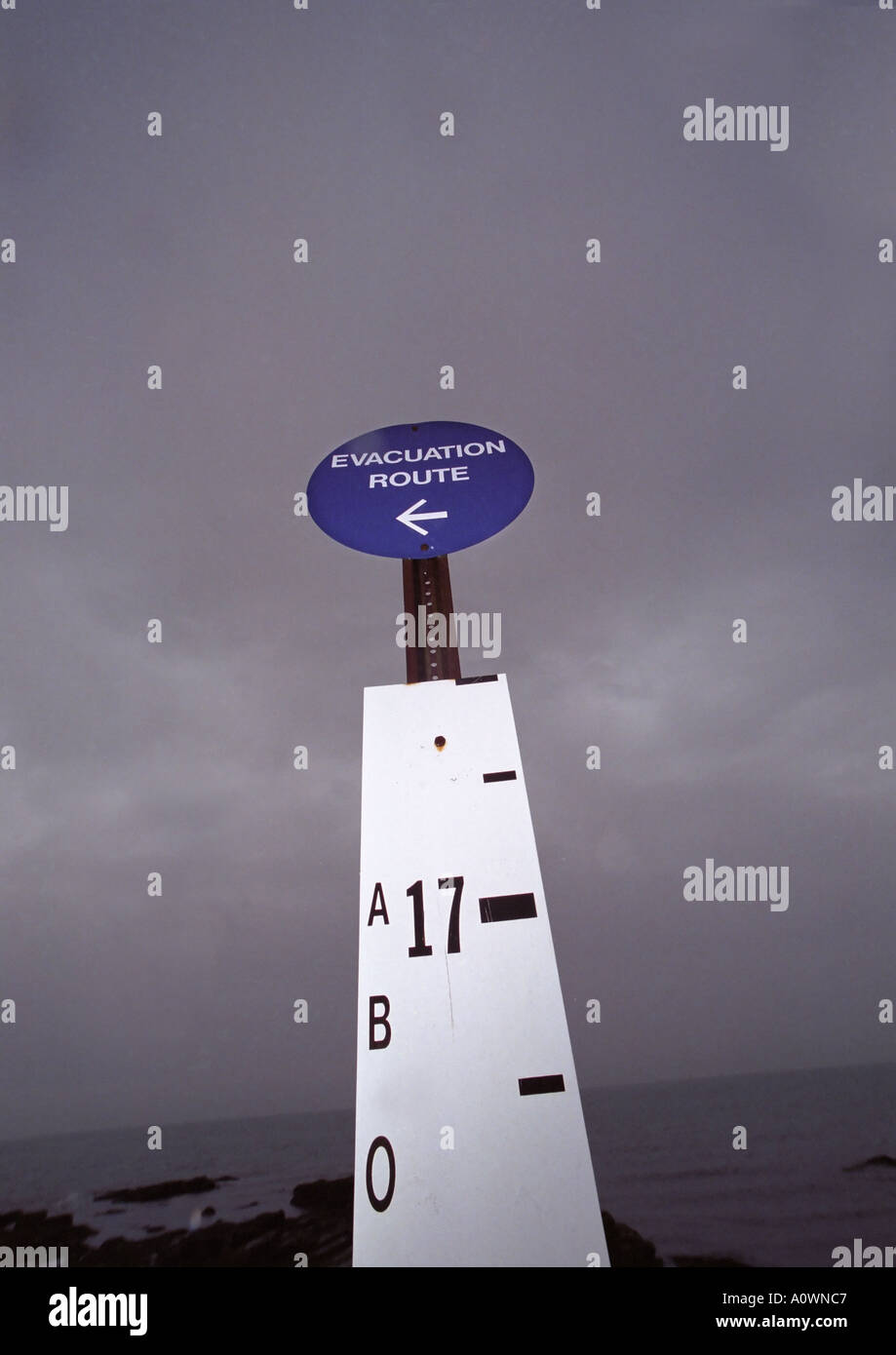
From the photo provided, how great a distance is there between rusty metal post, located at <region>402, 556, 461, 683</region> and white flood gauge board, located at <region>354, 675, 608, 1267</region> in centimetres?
10

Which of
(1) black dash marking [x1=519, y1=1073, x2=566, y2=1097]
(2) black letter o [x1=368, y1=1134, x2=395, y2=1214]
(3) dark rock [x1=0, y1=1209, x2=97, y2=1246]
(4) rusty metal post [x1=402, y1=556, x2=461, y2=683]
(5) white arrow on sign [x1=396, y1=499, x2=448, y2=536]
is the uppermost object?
(5) white arrow on sign [x1=396, y1=499, x2=448, y2=536]

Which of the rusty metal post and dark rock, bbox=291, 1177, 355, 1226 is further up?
the rusty metal post

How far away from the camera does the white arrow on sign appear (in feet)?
17.2

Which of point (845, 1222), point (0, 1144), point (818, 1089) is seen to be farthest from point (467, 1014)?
point (0, 1144)

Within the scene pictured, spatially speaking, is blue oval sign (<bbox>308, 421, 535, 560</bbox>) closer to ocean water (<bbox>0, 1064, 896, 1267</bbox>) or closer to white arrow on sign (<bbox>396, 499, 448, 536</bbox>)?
white arrow on sign (<bbox>396, 499, 448, 536</bbox>)

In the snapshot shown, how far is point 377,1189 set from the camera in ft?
14.3

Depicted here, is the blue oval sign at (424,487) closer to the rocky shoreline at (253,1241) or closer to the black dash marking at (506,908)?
the black dash marking at (506,908)

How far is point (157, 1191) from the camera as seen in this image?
1854 inches

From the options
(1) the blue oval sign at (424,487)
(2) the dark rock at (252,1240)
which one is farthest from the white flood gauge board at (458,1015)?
(2) the dark rock at (252,1240)

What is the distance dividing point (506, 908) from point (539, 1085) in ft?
2.62

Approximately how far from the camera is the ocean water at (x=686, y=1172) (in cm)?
3155

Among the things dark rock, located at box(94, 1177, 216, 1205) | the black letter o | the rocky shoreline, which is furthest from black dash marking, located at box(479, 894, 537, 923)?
dark rock, located at box(94, 1177, 216, 1205)

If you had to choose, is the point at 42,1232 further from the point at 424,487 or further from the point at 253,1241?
the point at 424,487

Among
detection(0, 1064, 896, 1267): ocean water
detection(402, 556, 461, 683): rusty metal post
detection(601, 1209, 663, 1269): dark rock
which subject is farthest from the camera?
detection(0, 1064, 896, 1267): ocean water
